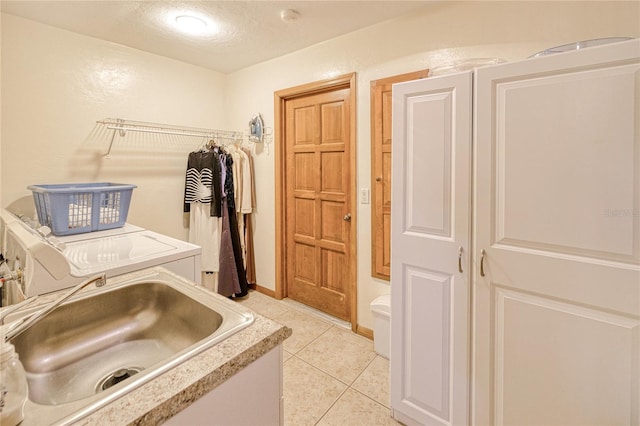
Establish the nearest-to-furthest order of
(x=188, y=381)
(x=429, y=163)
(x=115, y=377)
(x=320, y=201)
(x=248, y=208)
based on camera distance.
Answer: (x=188, y=381)
(x=115, y=377)
(x=429, y=163)
(x=320, y=201)
(x=248, y=208)

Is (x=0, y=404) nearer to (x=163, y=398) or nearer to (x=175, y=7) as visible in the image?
(x=163, y=398)

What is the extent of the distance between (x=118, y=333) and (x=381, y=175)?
1808 mm

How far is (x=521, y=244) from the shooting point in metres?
1.26

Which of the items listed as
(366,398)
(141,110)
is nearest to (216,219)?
(141,110)

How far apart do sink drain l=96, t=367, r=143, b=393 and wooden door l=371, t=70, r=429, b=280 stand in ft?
5.63

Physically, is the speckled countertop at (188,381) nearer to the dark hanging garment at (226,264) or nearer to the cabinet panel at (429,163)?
the cabinet panel at (429,163)

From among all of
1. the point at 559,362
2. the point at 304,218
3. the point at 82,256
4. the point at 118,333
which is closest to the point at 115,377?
the point at 118,333

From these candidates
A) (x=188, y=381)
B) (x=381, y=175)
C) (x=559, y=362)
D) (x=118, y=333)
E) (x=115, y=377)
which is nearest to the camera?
(x=188, y=381)

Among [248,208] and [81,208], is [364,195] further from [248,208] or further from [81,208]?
[81,208]

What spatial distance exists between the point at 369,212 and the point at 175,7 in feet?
6.26

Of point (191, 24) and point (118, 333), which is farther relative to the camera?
point (191, 24)

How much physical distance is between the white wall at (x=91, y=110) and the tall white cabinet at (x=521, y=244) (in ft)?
7.70

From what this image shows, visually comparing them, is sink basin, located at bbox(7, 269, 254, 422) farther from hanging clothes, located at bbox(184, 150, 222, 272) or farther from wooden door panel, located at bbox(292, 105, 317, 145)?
wooden door panel, located at bbox(292, 105, 317, 145)

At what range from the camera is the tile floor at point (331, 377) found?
1701 millimetres
